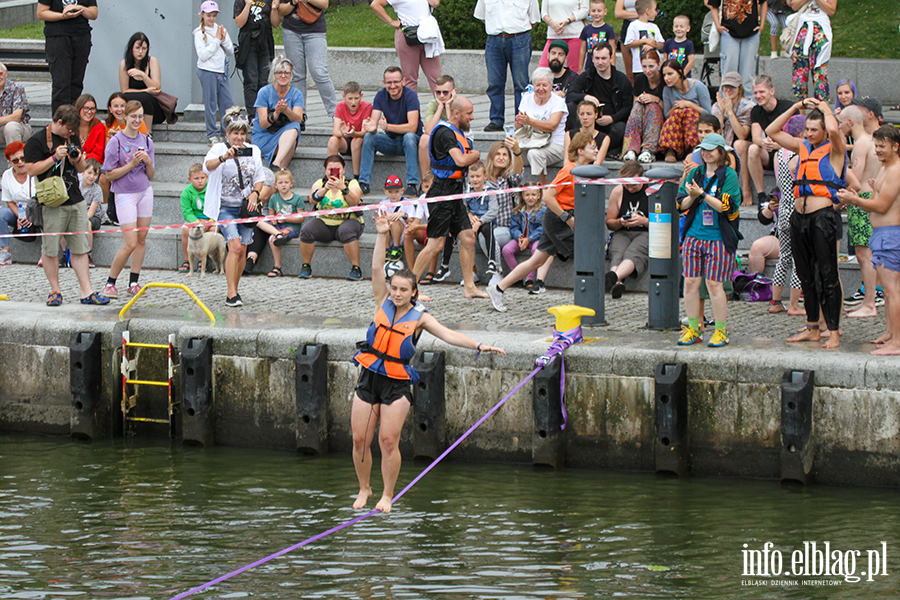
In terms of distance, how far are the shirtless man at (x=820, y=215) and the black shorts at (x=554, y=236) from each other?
2730mm

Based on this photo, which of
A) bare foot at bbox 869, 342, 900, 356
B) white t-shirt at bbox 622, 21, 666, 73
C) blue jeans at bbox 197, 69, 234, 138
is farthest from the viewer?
blue jeans at bbox 197, 69, 234, 138

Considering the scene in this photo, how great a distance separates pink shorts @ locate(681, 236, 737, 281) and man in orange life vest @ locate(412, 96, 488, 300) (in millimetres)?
2768

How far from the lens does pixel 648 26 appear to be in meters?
14.6

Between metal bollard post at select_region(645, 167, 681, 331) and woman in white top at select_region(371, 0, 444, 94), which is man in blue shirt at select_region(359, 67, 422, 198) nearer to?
woman in white top at select_region(371, 0, 444, 94)

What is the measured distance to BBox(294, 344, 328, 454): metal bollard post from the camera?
32.3ft

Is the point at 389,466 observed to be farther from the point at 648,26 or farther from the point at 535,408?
the point at 648,26

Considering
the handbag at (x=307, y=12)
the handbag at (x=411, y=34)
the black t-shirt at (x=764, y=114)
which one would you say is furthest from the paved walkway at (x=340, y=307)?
the handbag at (x=307, y=12)

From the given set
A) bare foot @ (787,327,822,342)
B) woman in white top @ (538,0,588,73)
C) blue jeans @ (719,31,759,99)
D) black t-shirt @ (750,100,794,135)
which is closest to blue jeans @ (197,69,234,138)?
woman in white top @ (538,0,588,73)

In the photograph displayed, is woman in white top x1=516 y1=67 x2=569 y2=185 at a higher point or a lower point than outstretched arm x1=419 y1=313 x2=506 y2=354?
higher

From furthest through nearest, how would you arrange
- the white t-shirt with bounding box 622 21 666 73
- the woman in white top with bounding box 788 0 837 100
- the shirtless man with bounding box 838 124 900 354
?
the white t-shirt with bounding box 622 21 666 73
the woman in white top with bounding box 788 0 837 100
the shirtless man with bounding box 838 124 900 354

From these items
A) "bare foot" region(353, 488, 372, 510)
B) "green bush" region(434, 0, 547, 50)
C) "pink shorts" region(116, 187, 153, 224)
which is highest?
"green bush" region(434, 0, 547, 50)

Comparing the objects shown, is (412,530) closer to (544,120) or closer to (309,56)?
(544,120)

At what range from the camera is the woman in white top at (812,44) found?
520 inches

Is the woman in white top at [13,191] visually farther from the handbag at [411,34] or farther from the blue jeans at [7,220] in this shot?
the handbag at [411,34]
